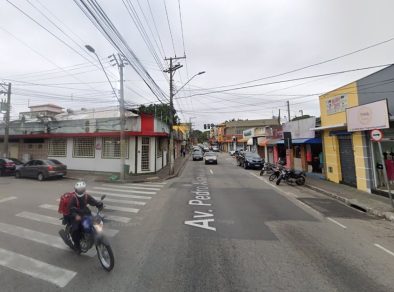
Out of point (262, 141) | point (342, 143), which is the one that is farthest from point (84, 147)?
point (262, 141)

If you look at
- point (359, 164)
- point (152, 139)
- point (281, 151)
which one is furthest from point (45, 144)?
point (359, 164)

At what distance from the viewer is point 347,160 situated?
15594 millimetres

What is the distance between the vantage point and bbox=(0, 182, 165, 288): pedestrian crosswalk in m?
4.62

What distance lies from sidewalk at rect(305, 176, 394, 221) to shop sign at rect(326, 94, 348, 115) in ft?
15.6

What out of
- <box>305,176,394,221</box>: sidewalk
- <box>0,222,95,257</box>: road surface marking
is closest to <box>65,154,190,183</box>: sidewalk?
<box>0,222,95,257</box>: road surface marking

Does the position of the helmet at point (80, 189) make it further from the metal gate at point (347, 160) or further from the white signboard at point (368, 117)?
the metal gate at point (347, 160)

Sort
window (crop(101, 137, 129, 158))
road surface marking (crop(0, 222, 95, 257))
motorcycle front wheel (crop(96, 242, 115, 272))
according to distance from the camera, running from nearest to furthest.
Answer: motorcycle front wheel (crop(96, 242, 115, 272)), road surface marking (crop(0, 222, 95, 257)), window (crop(101, 137, 129, 158))

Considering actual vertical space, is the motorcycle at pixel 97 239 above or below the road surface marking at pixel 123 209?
above

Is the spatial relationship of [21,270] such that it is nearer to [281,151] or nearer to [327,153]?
[327,153]

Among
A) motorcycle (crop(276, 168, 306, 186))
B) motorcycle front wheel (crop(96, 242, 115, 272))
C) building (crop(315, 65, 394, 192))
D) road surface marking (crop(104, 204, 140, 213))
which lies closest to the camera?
motorcycle front wheel (crop(96, 242, 115, 272))

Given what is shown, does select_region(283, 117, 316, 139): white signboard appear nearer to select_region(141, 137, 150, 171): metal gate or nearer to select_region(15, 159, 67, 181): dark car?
select_region(141, 137, 150, 171): metal gate

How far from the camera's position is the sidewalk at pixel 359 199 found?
9.61 metres

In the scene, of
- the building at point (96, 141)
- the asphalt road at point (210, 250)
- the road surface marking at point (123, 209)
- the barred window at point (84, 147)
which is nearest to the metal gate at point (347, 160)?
the asphalt road at point (210, 250)

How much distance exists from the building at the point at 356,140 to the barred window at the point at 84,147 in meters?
18.6
